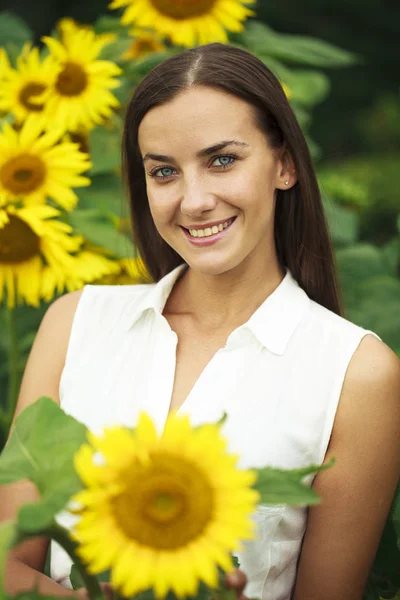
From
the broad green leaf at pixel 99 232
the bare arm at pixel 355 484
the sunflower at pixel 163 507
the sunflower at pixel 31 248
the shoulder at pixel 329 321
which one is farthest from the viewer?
the broad green leaf at pixel 99 232

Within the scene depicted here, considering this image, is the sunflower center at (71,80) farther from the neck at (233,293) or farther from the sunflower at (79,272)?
the neck at (233,293)

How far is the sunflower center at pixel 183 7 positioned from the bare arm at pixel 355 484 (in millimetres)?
1023

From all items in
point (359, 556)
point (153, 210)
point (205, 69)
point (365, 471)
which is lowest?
point (359, 556)

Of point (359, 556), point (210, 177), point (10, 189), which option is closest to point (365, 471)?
point (359, 556)

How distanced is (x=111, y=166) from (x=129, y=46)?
30cm

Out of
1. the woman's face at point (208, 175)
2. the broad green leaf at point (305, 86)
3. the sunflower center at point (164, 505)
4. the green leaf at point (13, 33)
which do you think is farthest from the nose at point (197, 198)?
the green leaf at point (13, 33)

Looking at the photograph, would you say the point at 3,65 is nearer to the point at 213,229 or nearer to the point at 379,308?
the point at 213,229

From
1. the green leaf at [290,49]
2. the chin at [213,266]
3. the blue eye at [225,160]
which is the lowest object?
the chin at [213,266]

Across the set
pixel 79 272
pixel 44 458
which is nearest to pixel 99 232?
pixel 79 272

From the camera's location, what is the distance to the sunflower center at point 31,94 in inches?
81.5

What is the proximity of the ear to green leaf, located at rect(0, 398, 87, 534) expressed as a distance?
75 cm

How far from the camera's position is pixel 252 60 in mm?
1645

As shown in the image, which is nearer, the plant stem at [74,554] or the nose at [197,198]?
the plant stem at [74,554]

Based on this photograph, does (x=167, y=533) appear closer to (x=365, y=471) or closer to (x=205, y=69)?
(x=365, y=471)
